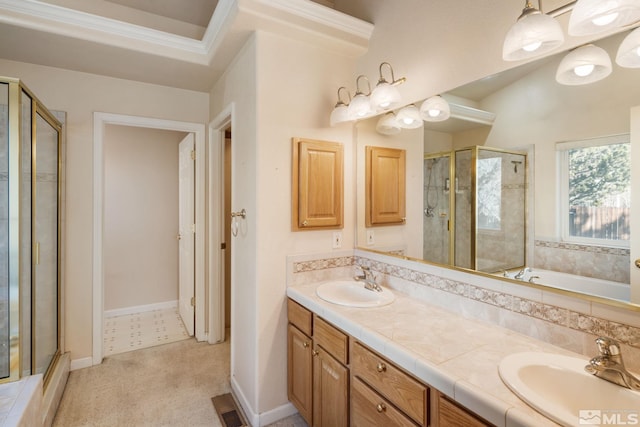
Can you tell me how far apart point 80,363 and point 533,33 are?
3.55 metres

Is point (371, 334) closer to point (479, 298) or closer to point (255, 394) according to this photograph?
point (479, 298)

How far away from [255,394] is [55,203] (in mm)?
2031

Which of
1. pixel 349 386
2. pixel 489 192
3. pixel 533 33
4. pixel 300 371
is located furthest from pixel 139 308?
pixel 533 33

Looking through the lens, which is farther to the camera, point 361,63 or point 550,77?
point 361,63

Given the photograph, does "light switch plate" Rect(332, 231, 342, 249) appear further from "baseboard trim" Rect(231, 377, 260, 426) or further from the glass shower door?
the glass shower door

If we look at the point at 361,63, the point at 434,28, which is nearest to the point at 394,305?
the point at 434,28

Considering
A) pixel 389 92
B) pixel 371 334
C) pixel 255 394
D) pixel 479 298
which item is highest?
pixel 389 92

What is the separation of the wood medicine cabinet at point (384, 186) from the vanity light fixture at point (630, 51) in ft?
3.39

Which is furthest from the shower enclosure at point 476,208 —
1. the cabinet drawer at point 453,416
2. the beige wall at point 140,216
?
the beige wall at point 140,216

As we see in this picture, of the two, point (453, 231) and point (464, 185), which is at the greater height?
point (464, 185)

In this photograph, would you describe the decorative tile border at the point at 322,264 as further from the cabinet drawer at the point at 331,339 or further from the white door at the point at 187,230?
the white door at the point at 187,230

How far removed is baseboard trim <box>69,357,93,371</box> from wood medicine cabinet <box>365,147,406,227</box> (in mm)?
2524

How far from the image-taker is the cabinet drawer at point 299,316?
1.78 m

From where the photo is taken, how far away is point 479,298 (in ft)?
4.81
